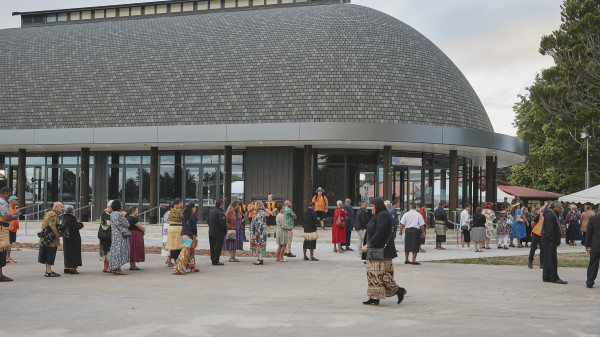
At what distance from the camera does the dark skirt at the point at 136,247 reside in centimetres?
1408

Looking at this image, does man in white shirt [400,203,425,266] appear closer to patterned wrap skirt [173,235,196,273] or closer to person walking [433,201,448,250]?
person walking [433,201,448,250]

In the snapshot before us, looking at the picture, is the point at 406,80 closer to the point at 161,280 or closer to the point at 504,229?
the point at 504,229

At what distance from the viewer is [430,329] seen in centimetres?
765

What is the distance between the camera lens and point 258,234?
51.9 feet

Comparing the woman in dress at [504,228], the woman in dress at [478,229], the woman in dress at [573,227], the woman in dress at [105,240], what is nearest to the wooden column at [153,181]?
the woman in dress at [478,229]

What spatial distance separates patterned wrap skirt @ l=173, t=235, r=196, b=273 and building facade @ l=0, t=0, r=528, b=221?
1211 centimetres

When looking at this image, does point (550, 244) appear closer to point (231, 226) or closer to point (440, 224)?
point (231, 226)

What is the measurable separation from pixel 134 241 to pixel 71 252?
4.92ft

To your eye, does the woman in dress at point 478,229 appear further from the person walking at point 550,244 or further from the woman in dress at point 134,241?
the woman in dress at point 134,241

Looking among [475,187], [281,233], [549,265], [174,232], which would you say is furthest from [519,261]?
[475,187]

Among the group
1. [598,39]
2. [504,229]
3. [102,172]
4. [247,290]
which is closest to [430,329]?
[247,290]

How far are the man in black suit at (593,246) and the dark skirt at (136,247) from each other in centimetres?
936

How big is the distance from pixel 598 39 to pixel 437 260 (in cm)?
2210

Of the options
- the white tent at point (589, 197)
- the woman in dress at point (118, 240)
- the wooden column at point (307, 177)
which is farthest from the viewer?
the wooden column at point (307, 177)
